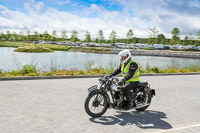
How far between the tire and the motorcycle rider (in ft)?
1.80

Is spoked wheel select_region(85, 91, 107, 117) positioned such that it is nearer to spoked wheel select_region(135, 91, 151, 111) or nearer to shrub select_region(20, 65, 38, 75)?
spoked wheel select_region(135, 91, 151, 111)

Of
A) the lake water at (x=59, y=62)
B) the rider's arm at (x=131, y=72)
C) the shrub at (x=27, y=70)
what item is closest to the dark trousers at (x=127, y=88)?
the rider's arm at (x=131, y=72)

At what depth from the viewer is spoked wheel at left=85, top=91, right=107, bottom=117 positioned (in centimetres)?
533

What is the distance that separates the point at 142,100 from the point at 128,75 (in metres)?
1.06

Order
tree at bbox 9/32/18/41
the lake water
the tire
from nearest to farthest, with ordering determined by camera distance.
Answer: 1. the tire
2. the lake water
3. tree at bbox 9/32/18/41

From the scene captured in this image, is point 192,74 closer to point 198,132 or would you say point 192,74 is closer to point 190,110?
point 190,110

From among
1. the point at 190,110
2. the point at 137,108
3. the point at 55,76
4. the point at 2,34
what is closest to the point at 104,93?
the point at 137,108

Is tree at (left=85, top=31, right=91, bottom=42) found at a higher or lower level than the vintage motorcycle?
higher

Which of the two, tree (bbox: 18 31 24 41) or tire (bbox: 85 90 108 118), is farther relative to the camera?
tree (bbox: 18 31 24 41)

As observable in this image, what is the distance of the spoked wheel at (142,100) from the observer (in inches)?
236

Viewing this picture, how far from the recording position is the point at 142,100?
6082 millimetres

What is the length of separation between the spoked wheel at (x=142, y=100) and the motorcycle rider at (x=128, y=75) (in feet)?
1.23

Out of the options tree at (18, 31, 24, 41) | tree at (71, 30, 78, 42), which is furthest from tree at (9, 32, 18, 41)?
tree at (71, 30, 78, 42)

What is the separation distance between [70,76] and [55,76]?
85cm
